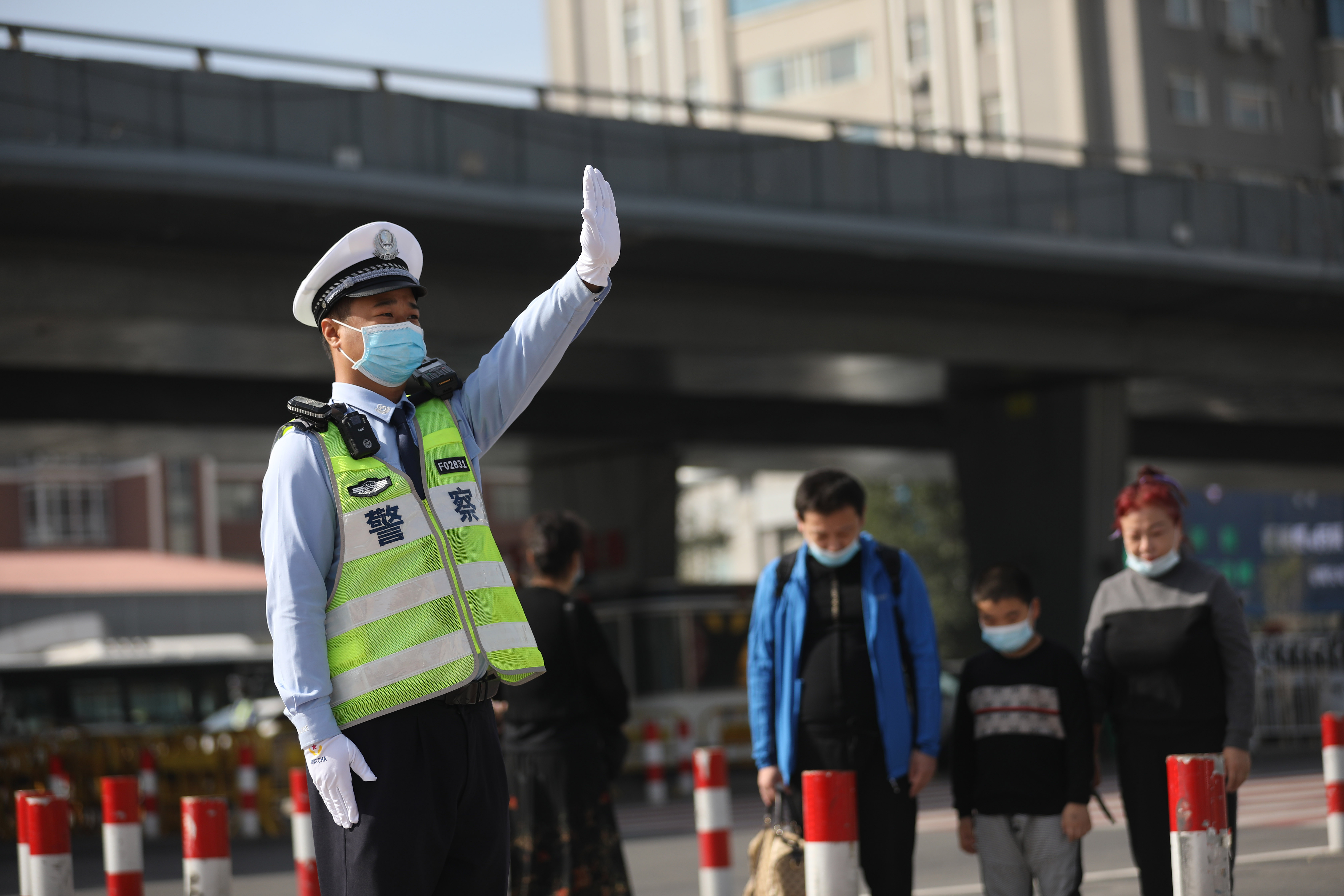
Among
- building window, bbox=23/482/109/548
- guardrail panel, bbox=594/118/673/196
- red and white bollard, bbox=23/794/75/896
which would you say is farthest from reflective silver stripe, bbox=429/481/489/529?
building window, bbox=23/482/109/548

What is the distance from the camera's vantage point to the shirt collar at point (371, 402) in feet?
12.4

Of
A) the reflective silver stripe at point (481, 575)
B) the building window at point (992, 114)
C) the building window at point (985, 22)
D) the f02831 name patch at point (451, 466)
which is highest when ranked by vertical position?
the building window at point (985, 22)

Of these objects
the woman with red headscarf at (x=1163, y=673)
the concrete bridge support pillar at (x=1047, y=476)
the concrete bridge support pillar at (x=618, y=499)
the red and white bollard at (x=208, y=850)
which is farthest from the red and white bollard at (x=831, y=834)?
the concrete bridge support pillar at (x=618, y=499)

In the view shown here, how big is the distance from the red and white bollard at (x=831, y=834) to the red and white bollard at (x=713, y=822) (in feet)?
9.87

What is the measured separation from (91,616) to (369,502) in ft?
143

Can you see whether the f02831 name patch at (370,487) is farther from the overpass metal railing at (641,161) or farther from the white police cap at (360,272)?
the overpass metal railing at (641,161)

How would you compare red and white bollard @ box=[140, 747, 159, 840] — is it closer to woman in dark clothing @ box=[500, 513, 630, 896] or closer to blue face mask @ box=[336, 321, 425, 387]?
woman in dark clothing @ box=[500, 513, 630, 896]

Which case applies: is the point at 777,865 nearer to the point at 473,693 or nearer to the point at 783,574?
the point at 783,574

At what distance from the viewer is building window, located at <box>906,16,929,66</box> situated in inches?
2168

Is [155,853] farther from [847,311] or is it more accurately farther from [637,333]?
[847,311]

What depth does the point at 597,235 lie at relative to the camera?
3904 millimetres

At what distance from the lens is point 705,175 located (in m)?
19.4

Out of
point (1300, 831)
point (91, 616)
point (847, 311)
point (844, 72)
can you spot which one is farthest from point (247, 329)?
point (844, 72)

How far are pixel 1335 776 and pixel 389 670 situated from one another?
26.2 ft
